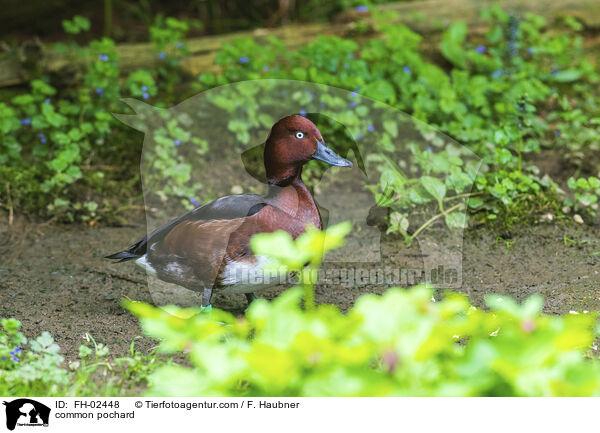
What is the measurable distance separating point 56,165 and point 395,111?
2.10m

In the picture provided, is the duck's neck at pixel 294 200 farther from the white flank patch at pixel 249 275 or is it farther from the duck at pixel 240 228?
the white flank patch at pixel 249 275

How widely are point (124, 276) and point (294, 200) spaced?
1.11 metres

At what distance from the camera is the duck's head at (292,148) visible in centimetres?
307

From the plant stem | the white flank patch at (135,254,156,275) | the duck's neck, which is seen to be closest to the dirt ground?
the plant stem

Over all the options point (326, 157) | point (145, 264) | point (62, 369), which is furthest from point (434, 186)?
point (62, 369)

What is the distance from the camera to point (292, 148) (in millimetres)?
3080

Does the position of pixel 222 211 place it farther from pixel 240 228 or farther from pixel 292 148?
pixel 292 148

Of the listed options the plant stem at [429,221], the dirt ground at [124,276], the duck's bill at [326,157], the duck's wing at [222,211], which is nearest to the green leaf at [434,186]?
the plant stem at [429,221]

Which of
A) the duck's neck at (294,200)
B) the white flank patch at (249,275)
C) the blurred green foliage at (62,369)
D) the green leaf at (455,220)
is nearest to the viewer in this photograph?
the blurred green foliage at (62,369)

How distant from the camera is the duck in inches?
115
